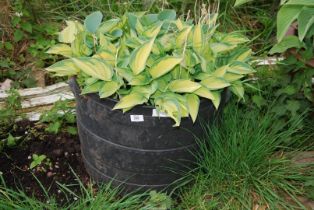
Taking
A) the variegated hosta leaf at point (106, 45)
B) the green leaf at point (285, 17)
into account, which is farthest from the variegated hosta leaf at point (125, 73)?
the green leaf at point (285, 17)

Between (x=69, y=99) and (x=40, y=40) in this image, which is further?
(x=40, y=40)

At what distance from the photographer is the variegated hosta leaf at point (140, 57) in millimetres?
1894

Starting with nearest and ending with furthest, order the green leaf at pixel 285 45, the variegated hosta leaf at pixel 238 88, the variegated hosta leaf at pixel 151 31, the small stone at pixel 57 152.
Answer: the green leaf at pixel 285 45, the variegated hosta leaf at pixel 151 31, the variegated hosta leaf at pixel 238 88, the small stone at pixel 57 152

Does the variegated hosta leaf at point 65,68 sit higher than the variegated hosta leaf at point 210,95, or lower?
higher

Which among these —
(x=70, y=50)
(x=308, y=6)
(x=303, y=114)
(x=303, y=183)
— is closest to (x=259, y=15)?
(x=303, y=114)

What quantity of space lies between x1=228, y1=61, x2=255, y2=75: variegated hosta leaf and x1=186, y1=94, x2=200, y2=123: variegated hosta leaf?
216mm

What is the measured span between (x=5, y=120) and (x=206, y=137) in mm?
1257

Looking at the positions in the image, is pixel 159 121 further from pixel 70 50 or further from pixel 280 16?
pixel 280 16

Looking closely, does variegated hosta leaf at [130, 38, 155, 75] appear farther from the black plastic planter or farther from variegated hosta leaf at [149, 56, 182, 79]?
the black plastic planter

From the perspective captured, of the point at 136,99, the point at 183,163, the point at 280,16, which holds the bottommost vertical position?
the point at 183,163

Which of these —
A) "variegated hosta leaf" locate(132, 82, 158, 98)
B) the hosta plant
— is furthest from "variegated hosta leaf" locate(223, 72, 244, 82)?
"variegated hosta leaf" locate(132, 82, 158, 98)

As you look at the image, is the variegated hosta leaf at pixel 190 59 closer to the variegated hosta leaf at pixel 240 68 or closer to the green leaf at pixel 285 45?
the variegated hosta leaf at pixel 240 68

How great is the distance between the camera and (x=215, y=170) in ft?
7.42

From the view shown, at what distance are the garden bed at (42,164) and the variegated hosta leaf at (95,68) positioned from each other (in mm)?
665
